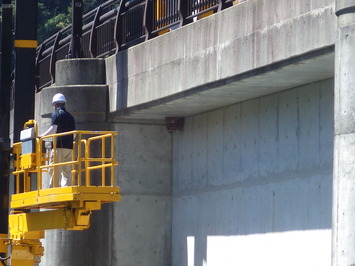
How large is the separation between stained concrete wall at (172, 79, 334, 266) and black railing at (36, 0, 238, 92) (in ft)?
5.77

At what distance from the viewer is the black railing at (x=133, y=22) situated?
18578mm

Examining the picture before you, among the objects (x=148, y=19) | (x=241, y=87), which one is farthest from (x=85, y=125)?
(x=241, y=87)

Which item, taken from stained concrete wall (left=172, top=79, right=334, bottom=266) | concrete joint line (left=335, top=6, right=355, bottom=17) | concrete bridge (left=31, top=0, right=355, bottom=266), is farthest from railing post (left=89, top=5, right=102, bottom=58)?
concrete joint line (left=335, top=6, right=355, bottom=17)

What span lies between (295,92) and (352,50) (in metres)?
4.71

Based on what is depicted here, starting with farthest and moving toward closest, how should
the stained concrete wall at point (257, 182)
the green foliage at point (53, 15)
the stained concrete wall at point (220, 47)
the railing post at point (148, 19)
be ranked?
the green foliage at point (53, 15)
the railing post at point (148, 19)
the stained concrete wall at point (257, 182)
the stained concrete wall at point (220, 47)

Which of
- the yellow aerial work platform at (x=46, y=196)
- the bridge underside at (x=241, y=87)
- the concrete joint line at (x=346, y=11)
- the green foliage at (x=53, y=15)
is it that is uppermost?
the green foliage at (x=53, y=15)

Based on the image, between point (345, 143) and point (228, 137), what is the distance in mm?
6945

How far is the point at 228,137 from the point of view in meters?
19.2

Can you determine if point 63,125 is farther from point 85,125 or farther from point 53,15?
point 53,15

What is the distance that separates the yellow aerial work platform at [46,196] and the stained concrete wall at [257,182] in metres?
2.64

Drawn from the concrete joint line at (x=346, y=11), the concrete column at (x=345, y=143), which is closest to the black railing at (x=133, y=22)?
the concrete joint line at (x=346, y=11)

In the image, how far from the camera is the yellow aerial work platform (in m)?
15.5

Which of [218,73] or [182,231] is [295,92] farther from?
[182,231]

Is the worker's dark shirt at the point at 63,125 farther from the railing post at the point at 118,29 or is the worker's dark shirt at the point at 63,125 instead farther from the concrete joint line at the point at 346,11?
the concrete joint line at the point at 346,11
